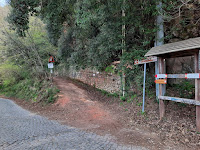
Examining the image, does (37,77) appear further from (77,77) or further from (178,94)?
(178,94)

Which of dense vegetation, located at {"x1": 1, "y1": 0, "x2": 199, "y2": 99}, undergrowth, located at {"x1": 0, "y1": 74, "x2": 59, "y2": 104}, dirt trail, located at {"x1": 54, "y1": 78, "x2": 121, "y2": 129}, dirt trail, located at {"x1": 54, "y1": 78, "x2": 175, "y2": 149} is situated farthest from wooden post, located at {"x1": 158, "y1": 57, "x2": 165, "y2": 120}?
undergrowth, located at {"x1": 0, "y1": 74, "x2": 59, "y2": 104}

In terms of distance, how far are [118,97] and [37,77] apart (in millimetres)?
8327

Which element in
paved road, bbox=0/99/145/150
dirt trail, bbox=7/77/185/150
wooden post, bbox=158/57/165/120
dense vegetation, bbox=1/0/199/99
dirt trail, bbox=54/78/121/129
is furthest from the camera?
dense vegetation, bbox=1/0/199/99

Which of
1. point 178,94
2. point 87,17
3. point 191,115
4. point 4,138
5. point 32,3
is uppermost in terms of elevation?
point 32,3

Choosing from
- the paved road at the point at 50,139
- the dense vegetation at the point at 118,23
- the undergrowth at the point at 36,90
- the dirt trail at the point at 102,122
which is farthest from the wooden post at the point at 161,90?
the undergrowth at the point at 36,90

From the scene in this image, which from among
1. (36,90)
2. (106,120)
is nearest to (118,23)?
(106,120)

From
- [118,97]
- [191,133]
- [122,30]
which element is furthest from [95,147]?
[122,30]

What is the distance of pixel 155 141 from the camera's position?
397cm

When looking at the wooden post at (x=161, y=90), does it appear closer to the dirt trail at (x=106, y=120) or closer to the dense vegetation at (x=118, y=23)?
the dirt trail at (x=106, y=120)

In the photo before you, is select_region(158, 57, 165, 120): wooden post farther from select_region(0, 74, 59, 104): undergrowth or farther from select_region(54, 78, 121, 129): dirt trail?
select_region(0, 74, 59, 104): undergrowth

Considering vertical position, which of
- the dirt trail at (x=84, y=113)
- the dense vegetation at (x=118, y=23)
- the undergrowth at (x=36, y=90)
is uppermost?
the dense vegetation at (x=118, y=23)

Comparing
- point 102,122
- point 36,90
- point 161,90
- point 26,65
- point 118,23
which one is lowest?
point 102,122

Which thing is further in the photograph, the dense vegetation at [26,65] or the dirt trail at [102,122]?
the dense vegetation at [26,65]

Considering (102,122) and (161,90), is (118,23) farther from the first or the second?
(102,122)
